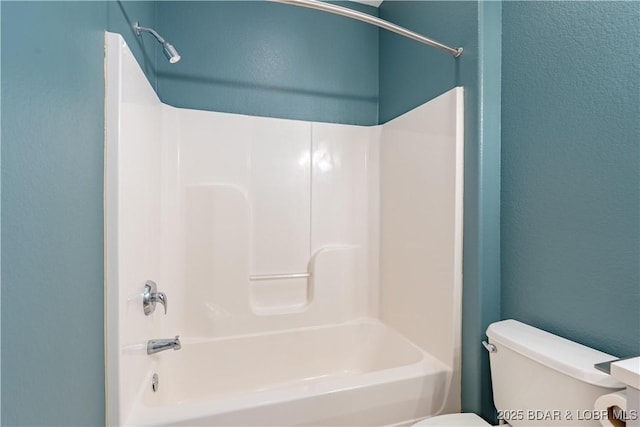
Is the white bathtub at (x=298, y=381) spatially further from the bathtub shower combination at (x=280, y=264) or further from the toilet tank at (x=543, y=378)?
the toilet tank at (x=543, y=378)

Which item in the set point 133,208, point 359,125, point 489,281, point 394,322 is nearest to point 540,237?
point 489,281

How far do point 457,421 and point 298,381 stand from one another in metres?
0.99

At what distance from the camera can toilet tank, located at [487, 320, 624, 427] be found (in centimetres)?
88

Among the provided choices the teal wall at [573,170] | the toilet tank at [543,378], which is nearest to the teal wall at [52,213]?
the toilet tank at [543,378]

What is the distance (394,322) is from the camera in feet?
6.40

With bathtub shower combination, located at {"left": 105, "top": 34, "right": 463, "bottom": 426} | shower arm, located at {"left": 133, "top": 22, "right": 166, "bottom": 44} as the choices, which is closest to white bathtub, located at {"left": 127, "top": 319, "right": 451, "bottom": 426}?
bathtub shower combination, located at {"left": 105, "top": 34, "right": 463, "bottom": 426}

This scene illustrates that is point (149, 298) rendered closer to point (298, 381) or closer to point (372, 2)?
point (298, 381)

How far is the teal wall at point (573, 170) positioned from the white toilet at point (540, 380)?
0.36ft

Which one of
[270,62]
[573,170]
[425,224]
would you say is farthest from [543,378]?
[270,62]

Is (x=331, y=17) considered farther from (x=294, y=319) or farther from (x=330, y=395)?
(x=330, y=395)

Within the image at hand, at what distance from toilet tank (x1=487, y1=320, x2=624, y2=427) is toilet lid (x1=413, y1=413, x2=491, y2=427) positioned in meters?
0.10

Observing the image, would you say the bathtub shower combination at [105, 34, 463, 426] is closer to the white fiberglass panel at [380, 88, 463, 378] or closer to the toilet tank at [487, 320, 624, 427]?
the white fiberglass panel at [380, 88, 463, 378]

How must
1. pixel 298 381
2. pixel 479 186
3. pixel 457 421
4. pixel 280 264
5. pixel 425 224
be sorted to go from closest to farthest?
pixel 457 421 → pixel 479 186 → pixel 425 224 → pixel 298 381 → pixel 280 264

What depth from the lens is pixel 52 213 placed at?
685 millimetres
